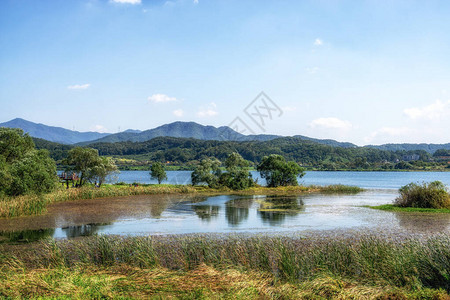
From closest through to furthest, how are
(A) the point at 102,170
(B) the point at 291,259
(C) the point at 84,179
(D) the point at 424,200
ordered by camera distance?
(B) the point at 291,259 → (D) the point at 424,200 → (A) the point at 102,170 → (C) the point at 84,179

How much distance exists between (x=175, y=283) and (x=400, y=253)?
8.39 meters

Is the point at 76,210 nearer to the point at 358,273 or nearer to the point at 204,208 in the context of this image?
the point at 204,208

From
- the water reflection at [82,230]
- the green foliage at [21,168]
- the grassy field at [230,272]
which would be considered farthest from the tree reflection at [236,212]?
the green foliage at [21,168]

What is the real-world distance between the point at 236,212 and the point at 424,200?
1652 centimetres

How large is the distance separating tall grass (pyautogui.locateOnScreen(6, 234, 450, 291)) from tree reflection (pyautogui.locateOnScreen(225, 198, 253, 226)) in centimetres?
1169

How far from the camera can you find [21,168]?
31.7 meters

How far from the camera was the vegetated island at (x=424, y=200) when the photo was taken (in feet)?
98.8

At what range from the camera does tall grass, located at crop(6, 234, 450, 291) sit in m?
11.7

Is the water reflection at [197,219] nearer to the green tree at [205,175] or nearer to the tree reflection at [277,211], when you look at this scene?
the tree reflection at [277,211]

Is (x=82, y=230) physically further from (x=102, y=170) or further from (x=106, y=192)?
(x=102, y=170)

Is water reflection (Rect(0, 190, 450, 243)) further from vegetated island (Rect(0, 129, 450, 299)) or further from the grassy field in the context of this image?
the grassy field

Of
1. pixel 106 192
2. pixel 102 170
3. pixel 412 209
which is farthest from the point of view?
pixel 102 170

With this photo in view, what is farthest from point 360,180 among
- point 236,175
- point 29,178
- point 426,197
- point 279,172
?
point 29,178

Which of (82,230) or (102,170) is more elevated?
(102,170)
